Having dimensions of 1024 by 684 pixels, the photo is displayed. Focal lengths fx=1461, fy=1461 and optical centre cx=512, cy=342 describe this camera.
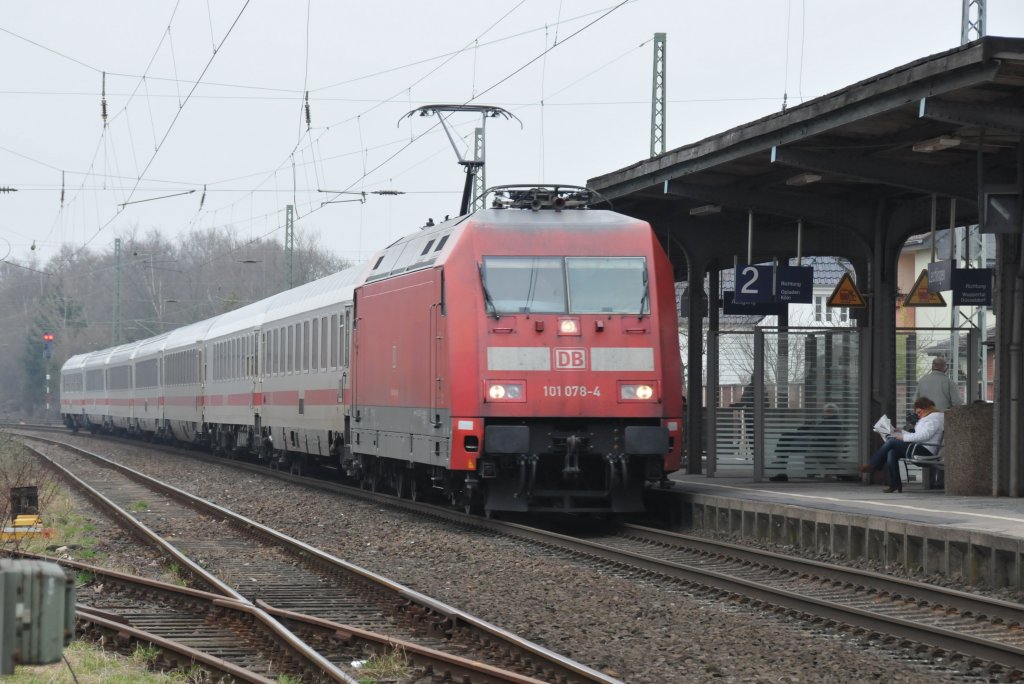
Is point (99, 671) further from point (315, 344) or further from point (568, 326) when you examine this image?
point (315, 344)

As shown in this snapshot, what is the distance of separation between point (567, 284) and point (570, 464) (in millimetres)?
1956

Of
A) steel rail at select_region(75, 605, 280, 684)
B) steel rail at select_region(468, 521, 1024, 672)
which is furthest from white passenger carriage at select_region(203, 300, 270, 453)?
steel rail at select_region(75, 605, 280, 684)

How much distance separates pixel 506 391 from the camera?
1525cm

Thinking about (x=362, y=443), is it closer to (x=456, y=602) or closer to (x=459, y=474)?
(x=459, y=474)

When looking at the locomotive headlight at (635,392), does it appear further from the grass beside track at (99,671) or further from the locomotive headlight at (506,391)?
the grass beside track at (99,671)

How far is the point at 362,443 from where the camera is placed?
2016cm

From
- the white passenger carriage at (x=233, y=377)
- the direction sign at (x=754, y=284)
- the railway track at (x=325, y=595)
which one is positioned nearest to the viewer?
the railway track at (x=325, y=595)

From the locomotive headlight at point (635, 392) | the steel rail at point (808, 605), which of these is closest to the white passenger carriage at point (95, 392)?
the locomotive headlight at point (635, 392)

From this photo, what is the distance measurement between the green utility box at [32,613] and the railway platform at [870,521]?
841 centimetres

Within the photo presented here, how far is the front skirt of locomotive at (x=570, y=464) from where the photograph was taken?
15.2m

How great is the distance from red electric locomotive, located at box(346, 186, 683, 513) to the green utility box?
1157cm

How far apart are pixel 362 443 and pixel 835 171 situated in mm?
8012

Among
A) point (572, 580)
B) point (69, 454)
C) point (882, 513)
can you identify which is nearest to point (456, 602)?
point (572, 580)

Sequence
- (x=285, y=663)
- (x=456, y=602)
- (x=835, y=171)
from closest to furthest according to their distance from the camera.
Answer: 1. (x=285, y=663)
2. (x=456, y=602)
3. (x=835, y=171)
